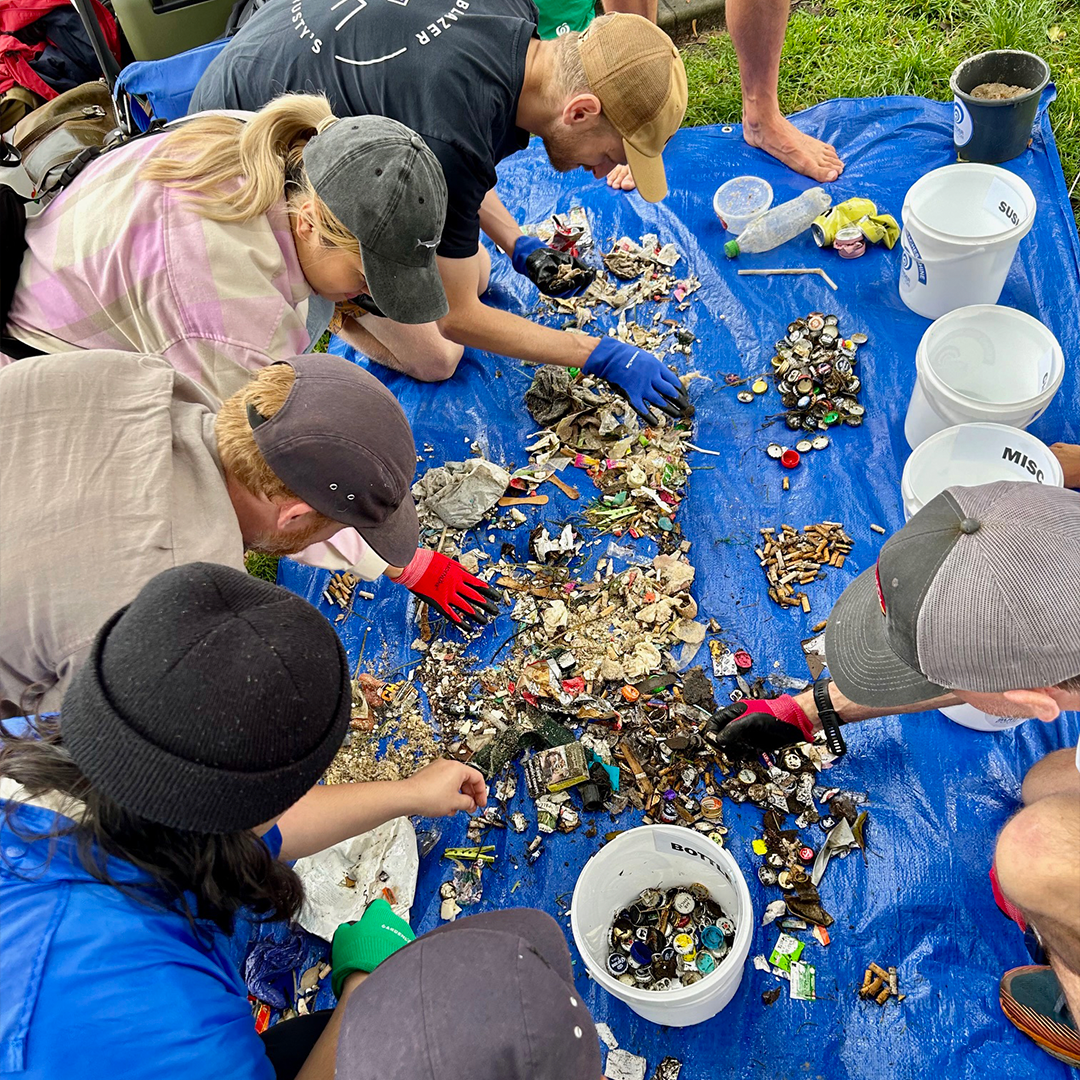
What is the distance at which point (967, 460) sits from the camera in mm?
3037

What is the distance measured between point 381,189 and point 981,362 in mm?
2288

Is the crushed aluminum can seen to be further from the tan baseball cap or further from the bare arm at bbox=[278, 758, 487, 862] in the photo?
the tan baseball cap

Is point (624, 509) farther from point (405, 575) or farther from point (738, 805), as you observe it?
point (738, 805)

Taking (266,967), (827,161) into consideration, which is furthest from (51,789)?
(827,161)

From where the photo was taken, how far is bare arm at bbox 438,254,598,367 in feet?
10.9

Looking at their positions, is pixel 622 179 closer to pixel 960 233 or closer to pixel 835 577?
pixel 960 233

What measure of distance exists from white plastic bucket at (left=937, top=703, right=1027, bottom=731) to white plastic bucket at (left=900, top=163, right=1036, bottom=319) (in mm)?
1777

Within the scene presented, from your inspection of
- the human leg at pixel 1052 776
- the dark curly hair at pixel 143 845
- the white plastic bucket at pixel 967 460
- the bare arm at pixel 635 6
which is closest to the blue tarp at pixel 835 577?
the human leg at pixel 1052 776

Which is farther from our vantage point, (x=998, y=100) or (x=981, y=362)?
(x=998, y=100)

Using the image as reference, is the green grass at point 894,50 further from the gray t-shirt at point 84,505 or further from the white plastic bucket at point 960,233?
the gray t-shirt at point 84,505

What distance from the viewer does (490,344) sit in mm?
3498

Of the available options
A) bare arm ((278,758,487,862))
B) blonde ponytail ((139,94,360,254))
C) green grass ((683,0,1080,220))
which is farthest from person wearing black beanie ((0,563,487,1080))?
green grass ((683,0,1080,220))

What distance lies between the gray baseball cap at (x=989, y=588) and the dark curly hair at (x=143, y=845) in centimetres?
153

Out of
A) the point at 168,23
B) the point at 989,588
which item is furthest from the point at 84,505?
the point at 168,23
